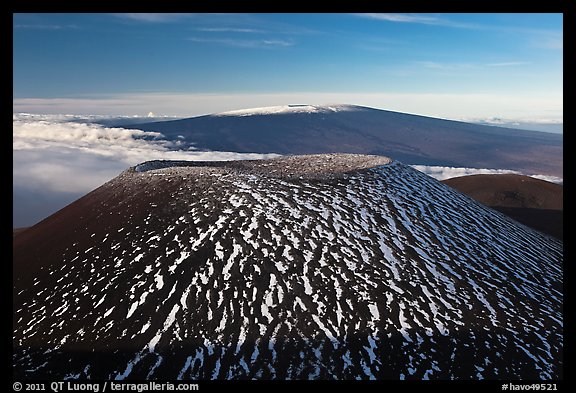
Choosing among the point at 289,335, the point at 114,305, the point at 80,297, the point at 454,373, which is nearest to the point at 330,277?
the point at 289,335

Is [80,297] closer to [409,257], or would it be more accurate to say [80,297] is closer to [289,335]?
[289,335]

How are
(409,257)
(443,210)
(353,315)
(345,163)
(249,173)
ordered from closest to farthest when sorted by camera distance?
(353,315) → (409,257) → (443,210) → (249,173) → (345,163)

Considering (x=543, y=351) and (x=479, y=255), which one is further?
(x=479, y=255)

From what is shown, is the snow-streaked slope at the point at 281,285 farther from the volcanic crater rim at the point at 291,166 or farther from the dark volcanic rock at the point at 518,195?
the dark volcanic rock at the point at 518,195

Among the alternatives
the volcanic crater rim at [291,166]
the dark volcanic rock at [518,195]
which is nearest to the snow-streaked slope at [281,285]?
the volcanic crater rim at [291,166]

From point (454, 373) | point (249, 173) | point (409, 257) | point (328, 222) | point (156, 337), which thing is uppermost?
point (249, 173)

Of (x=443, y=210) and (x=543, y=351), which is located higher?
(x=443, y=210)
